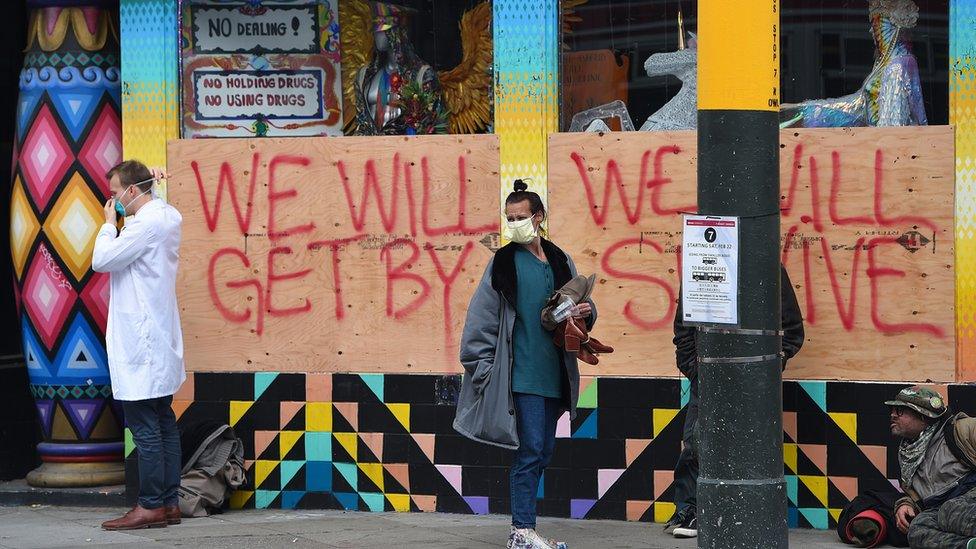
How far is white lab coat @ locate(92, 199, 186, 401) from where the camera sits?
8.09m

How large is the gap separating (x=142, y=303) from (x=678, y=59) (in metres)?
3.30

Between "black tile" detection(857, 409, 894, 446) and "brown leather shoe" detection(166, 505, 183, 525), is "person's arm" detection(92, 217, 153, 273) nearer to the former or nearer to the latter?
"brown leather shoe" detection(166, 505, 183, 525)

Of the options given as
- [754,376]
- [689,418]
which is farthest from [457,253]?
[754,376]

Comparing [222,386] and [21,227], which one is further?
[21,227]

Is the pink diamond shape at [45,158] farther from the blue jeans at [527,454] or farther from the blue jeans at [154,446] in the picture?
the blue jeans at [527,454]

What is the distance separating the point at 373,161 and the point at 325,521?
6.85 feet

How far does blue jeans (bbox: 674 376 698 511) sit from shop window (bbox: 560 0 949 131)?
1.66 metres

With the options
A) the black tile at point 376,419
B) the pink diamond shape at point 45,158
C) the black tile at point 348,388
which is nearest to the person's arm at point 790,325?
the black tile at point 376,419

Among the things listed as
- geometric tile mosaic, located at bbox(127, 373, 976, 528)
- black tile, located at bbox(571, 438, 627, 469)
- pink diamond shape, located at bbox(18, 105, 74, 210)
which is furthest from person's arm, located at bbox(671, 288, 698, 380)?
pink diamond shape, located at bbox(18, 105, 74, 210)

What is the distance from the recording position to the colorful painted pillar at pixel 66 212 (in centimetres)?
919

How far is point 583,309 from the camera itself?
7180mm

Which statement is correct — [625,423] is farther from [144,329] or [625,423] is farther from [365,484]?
[144,329]

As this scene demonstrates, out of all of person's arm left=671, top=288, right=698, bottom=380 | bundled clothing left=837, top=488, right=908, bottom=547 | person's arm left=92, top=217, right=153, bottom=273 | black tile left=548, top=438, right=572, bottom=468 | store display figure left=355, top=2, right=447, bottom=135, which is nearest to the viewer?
bundled clothing left=837, top=488, right=908, bottom=547

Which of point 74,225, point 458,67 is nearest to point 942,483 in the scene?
point 458,67
